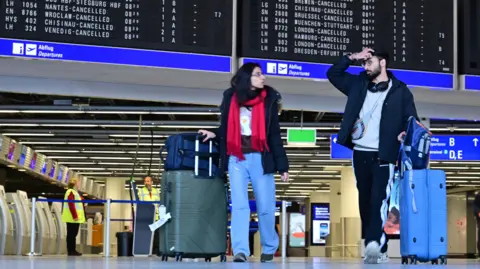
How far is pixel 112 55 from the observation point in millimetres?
8398

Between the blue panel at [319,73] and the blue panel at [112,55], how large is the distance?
40 cm

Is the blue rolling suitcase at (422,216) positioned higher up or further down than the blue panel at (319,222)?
higher up

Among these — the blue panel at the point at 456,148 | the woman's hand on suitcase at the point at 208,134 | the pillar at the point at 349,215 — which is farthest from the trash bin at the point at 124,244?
the pillar at the point at 349,215

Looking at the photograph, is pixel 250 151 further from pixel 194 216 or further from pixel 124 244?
pixel 124 244

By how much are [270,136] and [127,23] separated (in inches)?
106

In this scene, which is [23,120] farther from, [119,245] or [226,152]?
[226,152]

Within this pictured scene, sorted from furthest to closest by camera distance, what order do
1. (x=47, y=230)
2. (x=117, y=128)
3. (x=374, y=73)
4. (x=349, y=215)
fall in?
(x=349, y=215) < (x=117, y=128) < (x=47, y=230) < (x=374, y=73)

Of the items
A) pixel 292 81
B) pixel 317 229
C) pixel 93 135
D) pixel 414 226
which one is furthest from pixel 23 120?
pixel 317 229

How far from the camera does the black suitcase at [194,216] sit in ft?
22.3

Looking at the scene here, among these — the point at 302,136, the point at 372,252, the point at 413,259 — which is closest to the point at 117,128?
the point at 302,136

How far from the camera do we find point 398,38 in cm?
941

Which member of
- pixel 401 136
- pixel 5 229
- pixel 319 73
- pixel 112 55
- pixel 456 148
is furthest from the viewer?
pixel 5 229

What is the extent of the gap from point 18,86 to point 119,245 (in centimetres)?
575

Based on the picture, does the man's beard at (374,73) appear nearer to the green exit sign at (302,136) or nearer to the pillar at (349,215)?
the green exit sign at (302,136)
